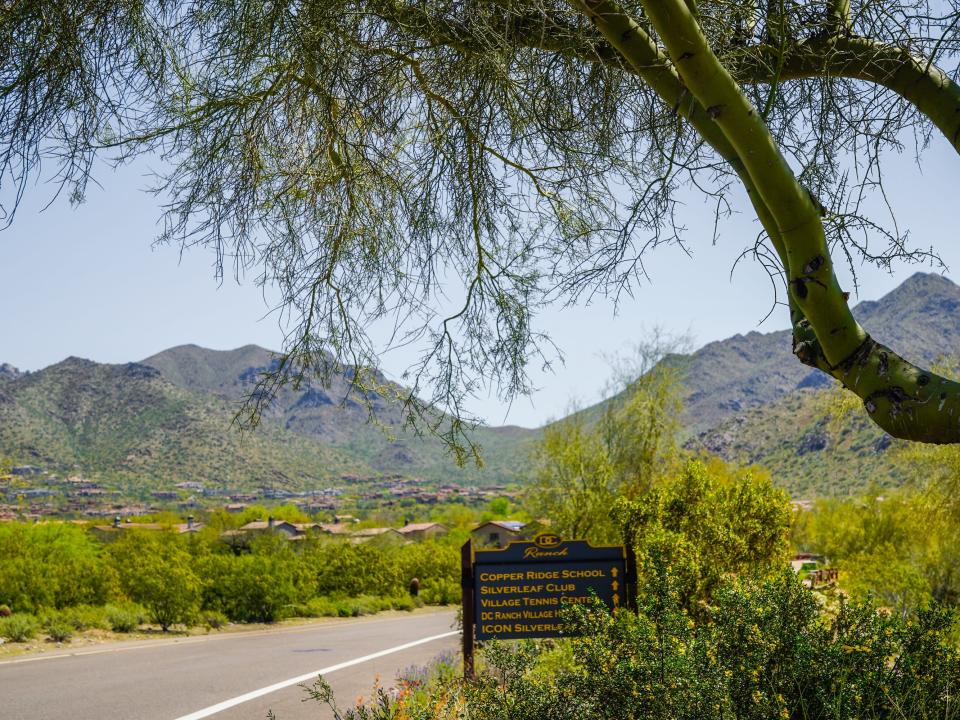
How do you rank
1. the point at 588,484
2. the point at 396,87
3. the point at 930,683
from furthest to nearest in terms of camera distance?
1. the point at 588,484
2. the point at 396,87
3. the point at 930,683

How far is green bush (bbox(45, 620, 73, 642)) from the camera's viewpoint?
1658 centimetres

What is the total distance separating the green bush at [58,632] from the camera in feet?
54.4

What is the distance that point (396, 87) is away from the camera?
675 cm

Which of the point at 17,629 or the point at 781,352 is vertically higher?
the point at 781,352

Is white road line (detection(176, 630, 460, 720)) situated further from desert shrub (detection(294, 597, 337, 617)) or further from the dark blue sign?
desert shrub (detection(294, 597, 337, 617))

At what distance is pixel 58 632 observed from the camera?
16.6 meters

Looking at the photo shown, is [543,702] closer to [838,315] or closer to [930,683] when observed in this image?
[930,683]

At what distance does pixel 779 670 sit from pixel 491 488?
16390 centimetres

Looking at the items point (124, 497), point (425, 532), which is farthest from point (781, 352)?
point (124, 497)

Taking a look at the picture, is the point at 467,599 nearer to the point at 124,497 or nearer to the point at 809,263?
the point at 809,263

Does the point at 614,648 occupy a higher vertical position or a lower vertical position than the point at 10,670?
higher

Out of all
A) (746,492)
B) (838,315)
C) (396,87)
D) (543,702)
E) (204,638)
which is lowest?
(204,638)

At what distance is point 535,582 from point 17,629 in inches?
431

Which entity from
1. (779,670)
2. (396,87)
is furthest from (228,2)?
(779,670)
